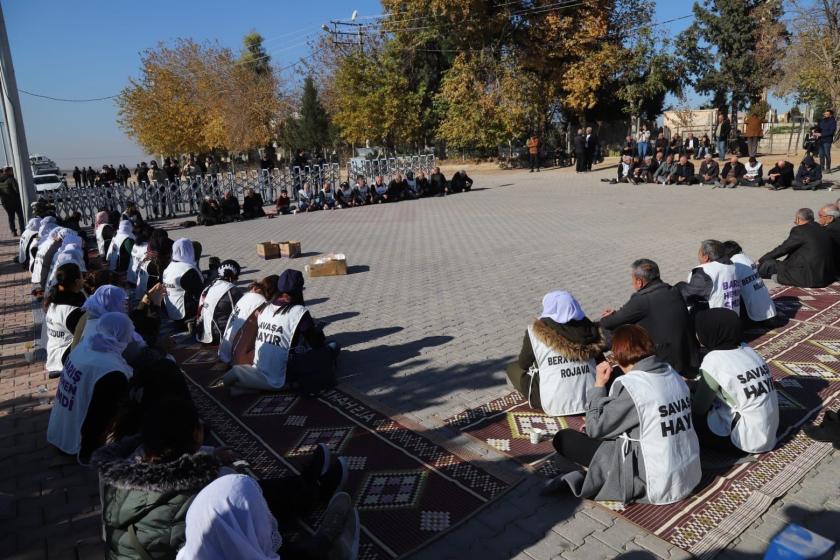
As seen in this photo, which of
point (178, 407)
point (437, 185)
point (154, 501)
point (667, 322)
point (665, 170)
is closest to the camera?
point (154, 501)

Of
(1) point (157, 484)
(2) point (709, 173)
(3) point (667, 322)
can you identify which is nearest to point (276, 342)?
(1) point (157, 484)

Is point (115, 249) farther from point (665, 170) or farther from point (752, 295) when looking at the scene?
point (665, 170)

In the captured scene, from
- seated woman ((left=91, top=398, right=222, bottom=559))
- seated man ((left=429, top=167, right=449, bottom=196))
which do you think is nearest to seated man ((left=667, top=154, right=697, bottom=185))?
seated man ((left=429, top=167, right=449, bottom=196))

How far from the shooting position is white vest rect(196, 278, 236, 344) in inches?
273

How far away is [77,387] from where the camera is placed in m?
4.27

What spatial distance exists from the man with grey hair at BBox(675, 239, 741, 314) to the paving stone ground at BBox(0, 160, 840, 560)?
1.37m

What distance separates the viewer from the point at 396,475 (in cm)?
419

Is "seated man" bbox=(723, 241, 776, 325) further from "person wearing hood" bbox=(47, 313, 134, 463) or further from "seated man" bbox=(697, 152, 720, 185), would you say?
"seated man" bbox=(697, 152, 720, 185)

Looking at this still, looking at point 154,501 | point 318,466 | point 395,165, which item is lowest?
point 318,466

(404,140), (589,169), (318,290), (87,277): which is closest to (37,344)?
(87,277)

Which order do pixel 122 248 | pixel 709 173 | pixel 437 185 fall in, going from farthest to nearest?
pixel 437 185 → pixel 709 173 → pixel 122 248

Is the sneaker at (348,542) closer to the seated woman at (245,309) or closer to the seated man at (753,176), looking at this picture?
the seated woman at (245,309)

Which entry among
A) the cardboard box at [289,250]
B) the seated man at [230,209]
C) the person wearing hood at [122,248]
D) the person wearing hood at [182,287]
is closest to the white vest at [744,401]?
the person wearing hood at [182,287]

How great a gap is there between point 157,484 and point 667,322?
4.32m
